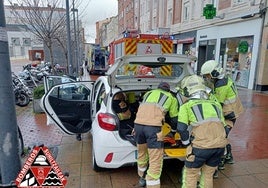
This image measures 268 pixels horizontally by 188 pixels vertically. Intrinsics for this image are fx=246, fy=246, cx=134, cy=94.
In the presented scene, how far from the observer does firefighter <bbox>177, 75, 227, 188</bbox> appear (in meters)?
2.61

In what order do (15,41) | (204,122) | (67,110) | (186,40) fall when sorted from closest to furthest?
(204,122)
(67,110)
(186,40)
(15,41)

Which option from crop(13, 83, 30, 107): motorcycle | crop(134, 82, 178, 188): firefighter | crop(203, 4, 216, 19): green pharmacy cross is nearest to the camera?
crop(134, 82, 178, 188): firefighter

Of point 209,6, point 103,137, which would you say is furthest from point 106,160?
point 209,6

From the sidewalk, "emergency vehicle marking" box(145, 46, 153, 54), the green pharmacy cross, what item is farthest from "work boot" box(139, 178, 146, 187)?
the green pharmacy cross

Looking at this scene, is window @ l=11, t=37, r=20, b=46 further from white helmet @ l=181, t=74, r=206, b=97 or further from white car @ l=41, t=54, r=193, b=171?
white helmet @ l=181, t=74, r=206, b=97

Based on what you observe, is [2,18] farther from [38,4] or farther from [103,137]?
[38,4]

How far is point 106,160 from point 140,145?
57 cm

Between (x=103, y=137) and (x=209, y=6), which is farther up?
(x=209, y=6)

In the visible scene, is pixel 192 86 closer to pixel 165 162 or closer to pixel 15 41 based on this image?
pixel 165 162

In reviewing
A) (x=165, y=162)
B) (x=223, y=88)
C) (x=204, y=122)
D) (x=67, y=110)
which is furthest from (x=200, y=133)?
(x=67, y=110)

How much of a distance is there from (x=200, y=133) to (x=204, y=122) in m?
0.13

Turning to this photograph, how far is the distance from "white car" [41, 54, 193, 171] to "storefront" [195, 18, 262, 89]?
8.80 meters

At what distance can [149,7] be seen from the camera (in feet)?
98.8

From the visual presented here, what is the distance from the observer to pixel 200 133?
262 centimetres
